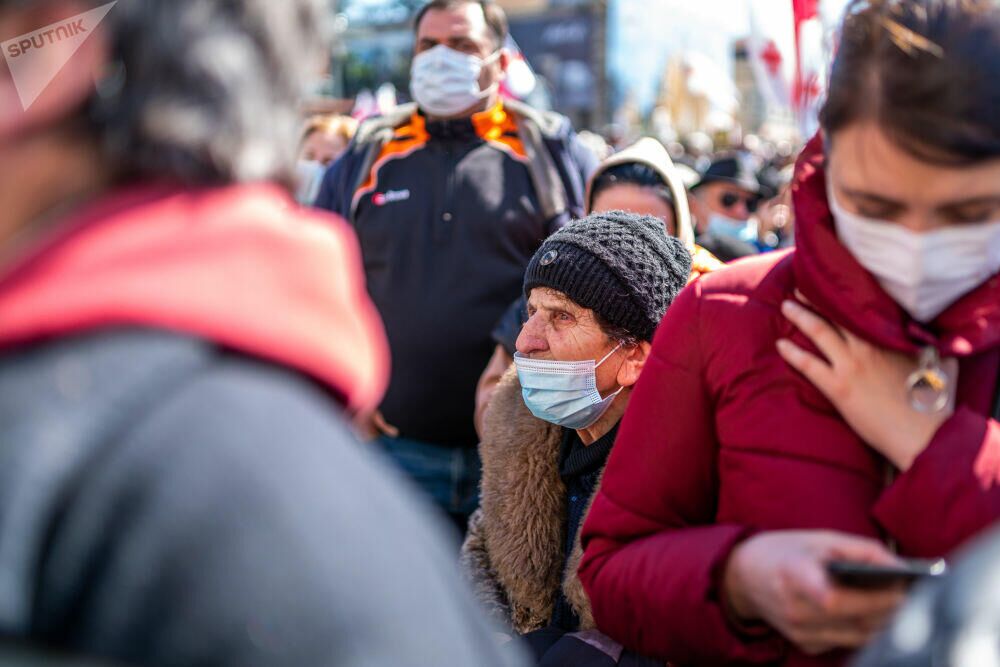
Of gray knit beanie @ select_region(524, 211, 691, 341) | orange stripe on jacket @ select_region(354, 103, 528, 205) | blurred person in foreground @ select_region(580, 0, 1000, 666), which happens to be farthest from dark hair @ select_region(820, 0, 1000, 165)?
orange stripe on jacket @ select_region(354, 103, 528, 205)

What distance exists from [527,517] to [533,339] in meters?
0.50

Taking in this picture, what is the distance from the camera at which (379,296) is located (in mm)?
3939

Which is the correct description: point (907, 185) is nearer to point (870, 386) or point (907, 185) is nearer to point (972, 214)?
point (972, 214)

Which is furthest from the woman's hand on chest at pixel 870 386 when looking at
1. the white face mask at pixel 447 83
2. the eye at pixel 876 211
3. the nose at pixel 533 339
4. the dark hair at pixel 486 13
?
the dark hair at pixel 486 13

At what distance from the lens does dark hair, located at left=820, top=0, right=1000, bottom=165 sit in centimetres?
137

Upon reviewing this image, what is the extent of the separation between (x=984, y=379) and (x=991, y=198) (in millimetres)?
277

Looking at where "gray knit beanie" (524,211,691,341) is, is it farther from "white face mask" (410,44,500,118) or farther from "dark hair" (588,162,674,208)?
"white face mask" (410,44,500,118)

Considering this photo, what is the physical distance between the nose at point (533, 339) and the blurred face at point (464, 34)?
1.78 m

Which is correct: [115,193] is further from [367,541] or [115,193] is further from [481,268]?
[481,268]

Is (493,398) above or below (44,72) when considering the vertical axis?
below

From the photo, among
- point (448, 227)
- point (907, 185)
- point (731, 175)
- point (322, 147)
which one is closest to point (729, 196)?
point (731, 175)

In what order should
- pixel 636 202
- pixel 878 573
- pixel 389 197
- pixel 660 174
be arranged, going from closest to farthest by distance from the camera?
pixel 878 573 → pixel 636 202 → pixel 660 174 → pixel 389 197

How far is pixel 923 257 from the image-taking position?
A: 4.78ft

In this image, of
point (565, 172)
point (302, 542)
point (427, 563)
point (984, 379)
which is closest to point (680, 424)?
point (984, 379)
